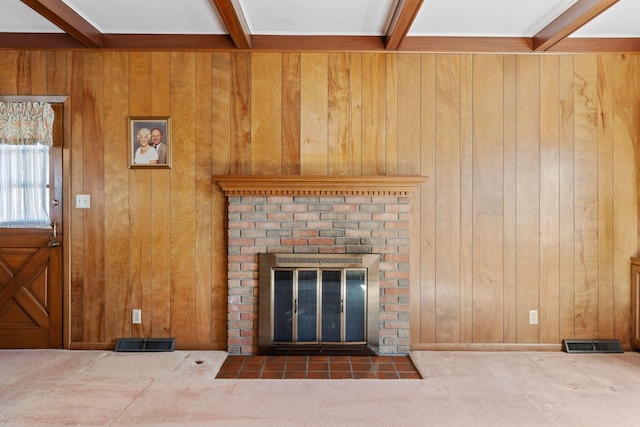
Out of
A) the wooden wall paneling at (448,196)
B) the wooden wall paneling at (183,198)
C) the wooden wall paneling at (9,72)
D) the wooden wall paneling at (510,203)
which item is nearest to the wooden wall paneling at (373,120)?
A: the wooden wall paneling at (448,196)

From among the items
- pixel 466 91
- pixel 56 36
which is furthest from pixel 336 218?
pixel 56 36

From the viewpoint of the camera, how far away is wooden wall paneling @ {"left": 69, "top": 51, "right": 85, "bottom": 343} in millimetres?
3217

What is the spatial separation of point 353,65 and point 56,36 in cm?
236

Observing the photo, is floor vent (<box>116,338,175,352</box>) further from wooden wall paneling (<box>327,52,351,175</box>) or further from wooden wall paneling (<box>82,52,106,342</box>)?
wooden wall paneling (<box>327,52,351,175</box>)

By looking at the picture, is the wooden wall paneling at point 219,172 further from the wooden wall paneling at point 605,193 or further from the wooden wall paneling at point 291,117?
the wooden wall paneling at point 605,193

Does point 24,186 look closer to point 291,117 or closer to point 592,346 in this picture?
point 291,117

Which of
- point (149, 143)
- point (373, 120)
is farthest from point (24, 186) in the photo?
point (373, 120)

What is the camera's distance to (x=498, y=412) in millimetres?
2258

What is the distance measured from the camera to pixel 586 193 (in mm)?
3219

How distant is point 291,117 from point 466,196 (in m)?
1.55

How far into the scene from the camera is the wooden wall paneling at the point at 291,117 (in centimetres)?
321

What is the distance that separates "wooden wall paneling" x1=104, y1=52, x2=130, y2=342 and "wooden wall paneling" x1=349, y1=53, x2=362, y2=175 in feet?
5.94

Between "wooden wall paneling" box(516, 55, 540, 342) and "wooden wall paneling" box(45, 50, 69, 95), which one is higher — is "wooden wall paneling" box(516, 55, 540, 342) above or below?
below

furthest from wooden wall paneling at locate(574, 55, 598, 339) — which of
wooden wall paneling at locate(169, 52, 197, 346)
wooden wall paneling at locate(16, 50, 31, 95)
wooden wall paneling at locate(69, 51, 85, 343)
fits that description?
wooden wall paneling at locate(16, 50, 31, 95)
